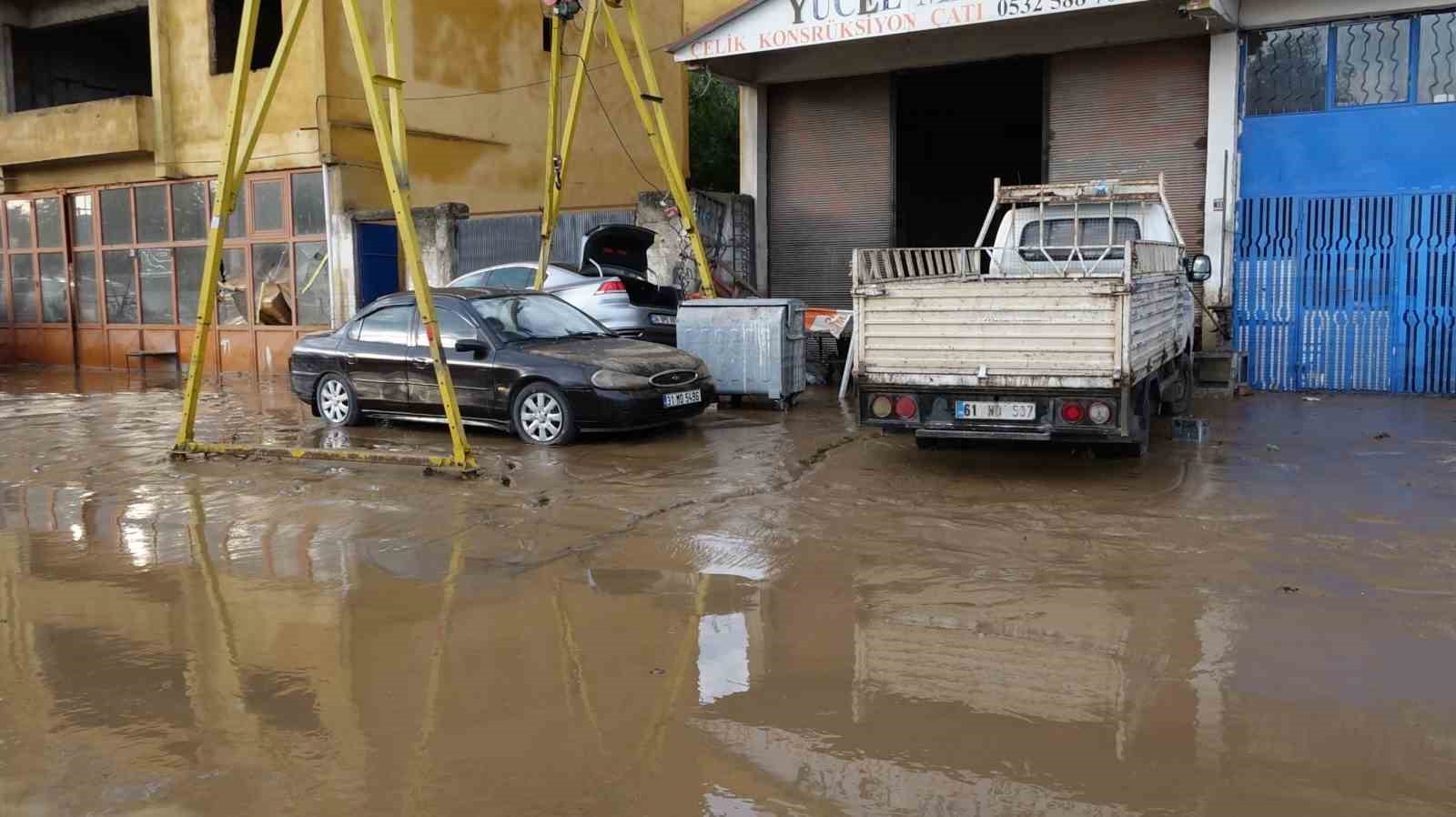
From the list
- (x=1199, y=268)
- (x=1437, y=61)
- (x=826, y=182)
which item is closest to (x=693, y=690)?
(x=1199, y=268)

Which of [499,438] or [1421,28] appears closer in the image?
[499,438]

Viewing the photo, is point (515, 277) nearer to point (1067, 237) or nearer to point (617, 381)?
point (617, 381)

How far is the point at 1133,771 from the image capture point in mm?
3574

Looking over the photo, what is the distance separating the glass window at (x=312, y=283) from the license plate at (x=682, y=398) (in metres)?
10.3

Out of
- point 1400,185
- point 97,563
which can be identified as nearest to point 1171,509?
point 97,563

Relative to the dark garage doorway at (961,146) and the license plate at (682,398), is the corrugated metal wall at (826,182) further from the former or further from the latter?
the license plate at (682,398)

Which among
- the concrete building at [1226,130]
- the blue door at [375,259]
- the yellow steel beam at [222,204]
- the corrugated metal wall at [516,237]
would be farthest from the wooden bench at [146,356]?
the yellow steel beam at [222,204]

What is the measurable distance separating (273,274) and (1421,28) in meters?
16.7

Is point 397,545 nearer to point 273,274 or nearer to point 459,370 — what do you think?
point 459,370

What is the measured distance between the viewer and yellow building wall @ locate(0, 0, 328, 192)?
61.7ft

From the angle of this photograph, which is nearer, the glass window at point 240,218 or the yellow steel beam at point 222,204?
A: the yellow steel beam at point 222,204

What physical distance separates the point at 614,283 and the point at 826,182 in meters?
4.66

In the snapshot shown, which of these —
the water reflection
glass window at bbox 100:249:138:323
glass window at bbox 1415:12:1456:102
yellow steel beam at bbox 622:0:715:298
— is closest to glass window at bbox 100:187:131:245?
glass window at bbox 100:249:138:323

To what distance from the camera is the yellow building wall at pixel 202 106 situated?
18.8 m
